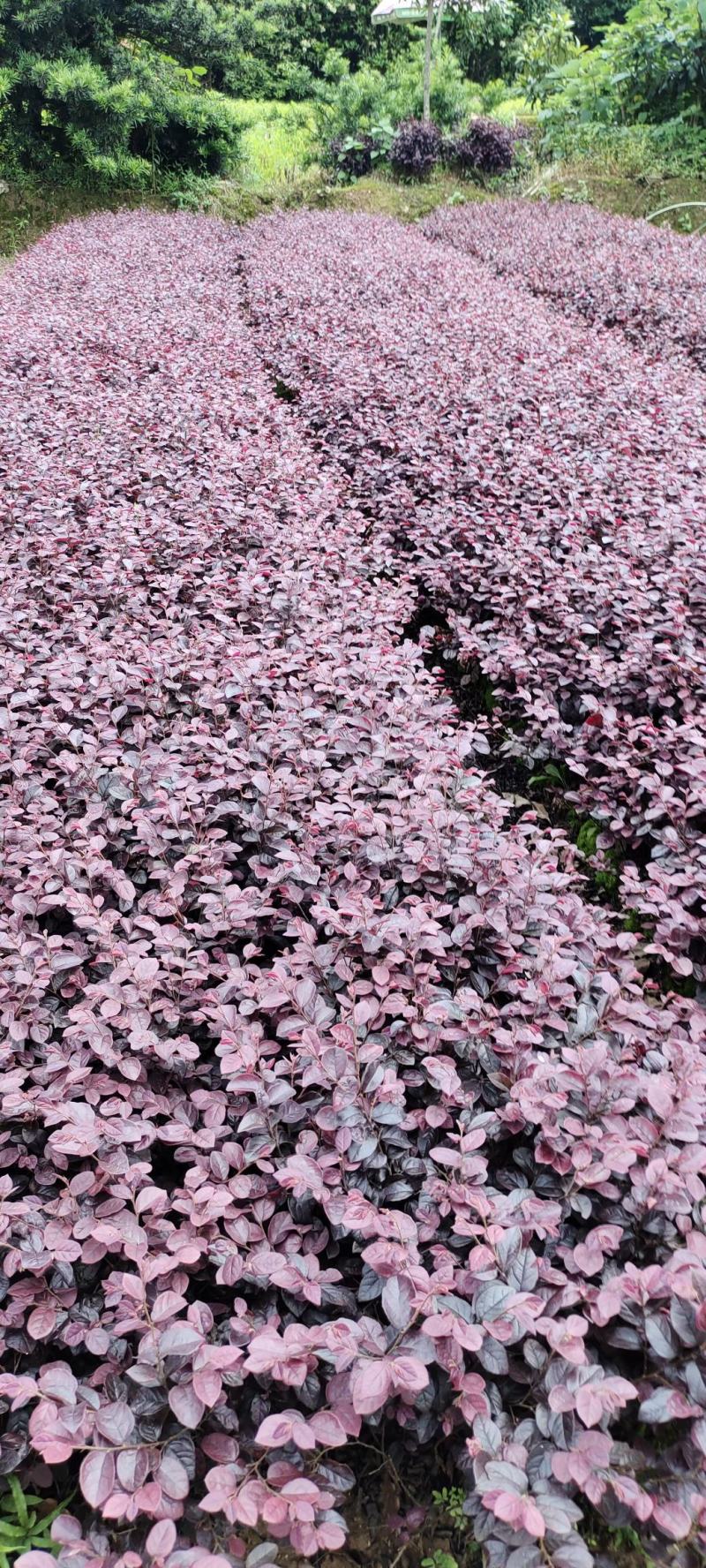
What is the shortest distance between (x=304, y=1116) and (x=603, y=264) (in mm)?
9573

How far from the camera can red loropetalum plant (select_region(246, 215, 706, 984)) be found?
2.63 m

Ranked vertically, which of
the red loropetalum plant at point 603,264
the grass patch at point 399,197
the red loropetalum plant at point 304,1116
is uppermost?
the grass patch at point 399,197

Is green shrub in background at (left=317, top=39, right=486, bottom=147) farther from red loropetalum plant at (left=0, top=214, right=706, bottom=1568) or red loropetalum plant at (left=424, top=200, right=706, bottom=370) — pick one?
red loropetalum plant at (left=0, top=214, right=706, bottom=1568)

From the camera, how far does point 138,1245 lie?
4.39 feet

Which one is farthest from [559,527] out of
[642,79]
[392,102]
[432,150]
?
[392,102]

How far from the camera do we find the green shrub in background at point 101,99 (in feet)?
40.2

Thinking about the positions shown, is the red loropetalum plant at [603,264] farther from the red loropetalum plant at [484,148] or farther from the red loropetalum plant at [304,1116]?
the red loropetalum plant at [304,1116]

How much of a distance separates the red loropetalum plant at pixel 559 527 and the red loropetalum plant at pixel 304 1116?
328 millimetres

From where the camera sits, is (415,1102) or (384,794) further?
(384,794)

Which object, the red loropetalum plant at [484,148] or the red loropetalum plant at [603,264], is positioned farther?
the red loropetalum plant at [484,148]

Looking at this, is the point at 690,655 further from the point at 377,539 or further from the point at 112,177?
the point at 112,177

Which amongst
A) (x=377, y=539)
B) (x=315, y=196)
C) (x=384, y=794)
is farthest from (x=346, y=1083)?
(x=315, y=196)

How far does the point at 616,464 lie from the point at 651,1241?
12.4 ft

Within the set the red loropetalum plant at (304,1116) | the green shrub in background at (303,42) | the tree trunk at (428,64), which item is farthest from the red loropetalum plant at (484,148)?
the red loropetalum plant at (304,1116)
